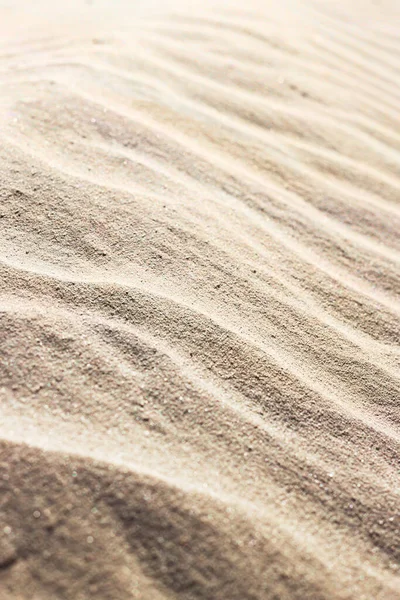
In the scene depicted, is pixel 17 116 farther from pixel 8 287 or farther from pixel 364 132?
pixel 364 132

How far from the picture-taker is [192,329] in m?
1.41

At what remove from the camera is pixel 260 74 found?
2510mm

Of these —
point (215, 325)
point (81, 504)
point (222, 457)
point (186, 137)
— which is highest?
point (186, 137)

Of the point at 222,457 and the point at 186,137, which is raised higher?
the point at 186,137

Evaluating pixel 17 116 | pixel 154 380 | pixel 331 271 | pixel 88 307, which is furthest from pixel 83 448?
pixel 17 116

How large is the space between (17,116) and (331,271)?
3.44 feet

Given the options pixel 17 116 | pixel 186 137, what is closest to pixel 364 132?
pixel 186 137

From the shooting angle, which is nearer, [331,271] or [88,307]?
[88,307]

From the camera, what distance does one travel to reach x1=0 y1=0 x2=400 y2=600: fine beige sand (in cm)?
104

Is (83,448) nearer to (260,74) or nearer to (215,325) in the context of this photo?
(215,325)

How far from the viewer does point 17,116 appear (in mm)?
1857

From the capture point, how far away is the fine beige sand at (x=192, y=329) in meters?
1.04

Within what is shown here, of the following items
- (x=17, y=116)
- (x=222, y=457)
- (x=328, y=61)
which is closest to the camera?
(x=222, y=457)

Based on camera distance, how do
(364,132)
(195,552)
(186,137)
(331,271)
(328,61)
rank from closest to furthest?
(195,552), (331,271), (186,137), (364,132), (328,61)
